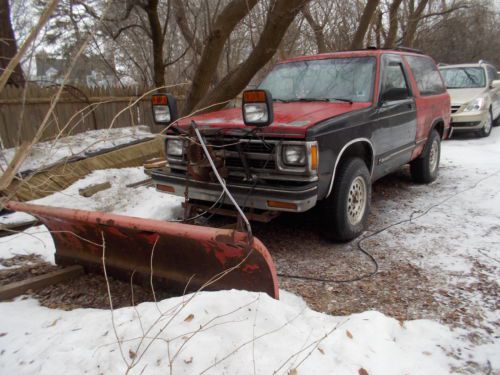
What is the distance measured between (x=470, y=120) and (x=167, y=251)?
9421 millimetres

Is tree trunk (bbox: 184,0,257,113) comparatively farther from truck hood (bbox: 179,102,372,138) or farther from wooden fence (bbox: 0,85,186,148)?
truck hood (bbox: 179,102,372,138)

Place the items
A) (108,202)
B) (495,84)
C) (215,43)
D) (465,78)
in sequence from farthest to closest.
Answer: (465,78)
(495,84)
(215,43)
(108,202)

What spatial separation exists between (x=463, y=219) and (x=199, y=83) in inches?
190

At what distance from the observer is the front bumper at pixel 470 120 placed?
33.6 feet

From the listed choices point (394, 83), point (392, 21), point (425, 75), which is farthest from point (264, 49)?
point (392, 21)

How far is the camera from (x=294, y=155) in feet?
12.2

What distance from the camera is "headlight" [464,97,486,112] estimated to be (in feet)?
33.6

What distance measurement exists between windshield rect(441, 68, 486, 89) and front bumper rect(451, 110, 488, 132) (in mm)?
1070

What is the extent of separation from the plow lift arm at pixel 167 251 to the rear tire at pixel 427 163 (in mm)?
4084

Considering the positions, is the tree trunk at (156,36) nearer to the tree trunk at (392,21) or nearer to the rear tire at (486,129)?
the tree trunk at (392,21)

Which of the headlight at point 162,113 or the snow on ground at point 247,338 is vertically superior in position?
the headlight at point 162,113

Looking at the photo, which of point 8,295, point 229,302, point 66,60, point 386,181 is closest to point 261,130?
point 229,302

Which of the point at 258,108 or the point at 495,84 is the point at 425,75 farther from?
the point at 495,84

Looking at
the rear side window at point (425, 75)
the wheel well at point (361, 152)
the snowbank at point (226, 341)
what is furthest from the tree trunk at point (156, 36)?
the snowbank at point (226, 341)
